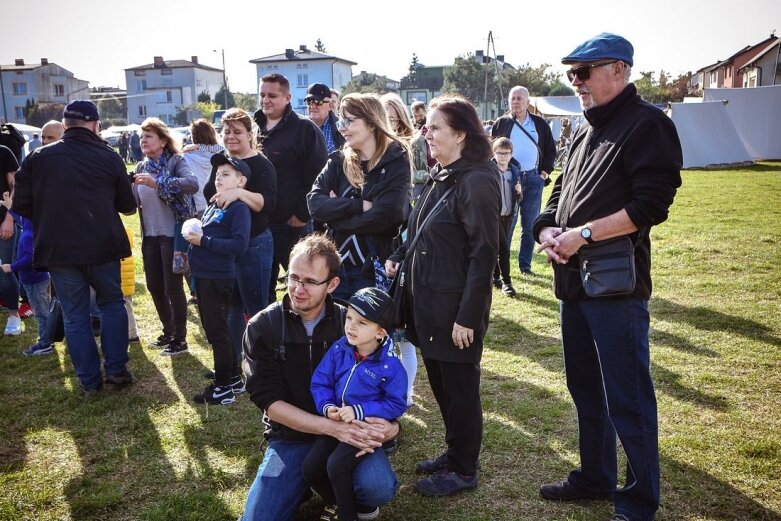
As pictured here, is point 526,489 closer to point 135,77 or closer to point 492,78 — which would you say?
point 492,78

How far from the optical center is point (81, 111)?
5.02 m

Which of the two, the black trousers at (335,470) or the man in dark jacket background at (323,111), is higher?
the man in dark jacket background at (323,111)

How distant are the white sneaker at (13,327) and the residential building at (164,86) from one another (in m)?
84.5

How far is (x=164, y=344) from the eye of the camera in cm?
642

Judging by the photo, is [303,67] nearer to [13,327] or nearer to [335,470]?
[13,327]

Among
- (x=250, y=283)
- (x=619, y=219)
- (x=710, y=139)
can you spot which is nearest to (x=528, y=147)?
(x=250, y=283)

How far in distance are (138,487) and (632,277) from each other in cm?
300

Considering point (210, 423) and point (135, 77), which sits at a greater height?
point (135, 77)

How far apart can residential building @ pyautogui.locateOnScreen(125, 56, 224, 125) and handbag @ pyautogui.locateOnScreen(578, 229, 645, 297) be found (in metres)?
89.8

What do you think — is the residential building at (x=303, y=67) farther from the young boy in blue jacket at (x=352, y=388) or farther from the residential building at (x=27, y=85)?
the young boy in blue jacket at (x=352, y=388)

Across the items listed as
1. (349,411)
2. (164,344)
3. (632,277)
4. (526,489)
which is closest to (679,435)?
(526,489)

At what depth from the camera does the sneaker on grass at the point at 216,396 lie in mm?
4953

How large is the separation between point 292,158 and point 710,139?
23264mm

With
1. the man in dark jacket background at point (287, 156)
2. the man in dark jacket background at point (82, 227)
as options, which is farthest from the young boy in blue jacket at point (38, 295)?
the man in dark jacket background at point (287, 156)
